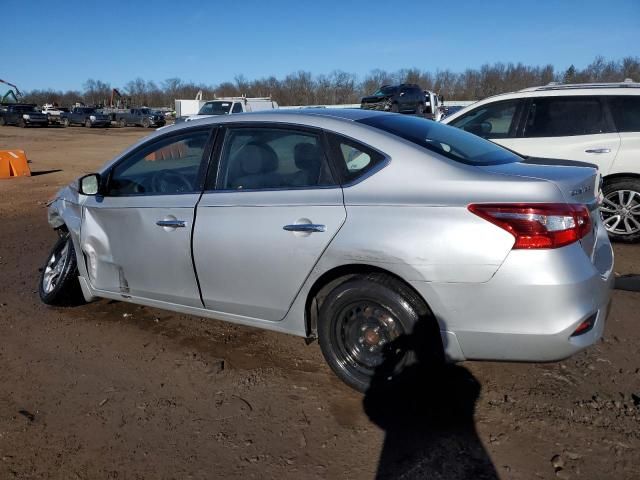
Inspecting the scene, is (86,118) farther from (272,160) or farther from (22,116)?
(272,160)

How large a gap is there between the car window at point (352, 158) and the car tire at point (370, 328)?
23.3 inches

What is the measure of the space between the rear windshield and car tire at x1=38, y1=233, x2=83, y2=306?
110 inches

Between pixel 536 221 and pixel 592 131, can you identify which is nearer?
pixel 536 221

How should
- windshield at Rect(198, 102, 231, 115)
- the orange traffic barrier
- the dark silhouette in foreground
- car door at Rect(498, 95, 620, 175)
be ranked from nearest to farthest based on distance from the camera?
the dark silhouette in foreground → car door at Rect(498, 95, 620, 175) → the orange traffic barrier → windshield at Rect(198, 102, 231, 115)

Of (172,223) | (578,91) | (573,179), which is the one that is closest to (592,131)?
(578,91)

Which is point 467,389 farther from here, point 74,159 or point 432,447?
point 74,159

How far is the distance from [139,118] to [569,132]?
45.3 metres

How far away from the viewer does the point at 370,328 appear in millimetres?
3131

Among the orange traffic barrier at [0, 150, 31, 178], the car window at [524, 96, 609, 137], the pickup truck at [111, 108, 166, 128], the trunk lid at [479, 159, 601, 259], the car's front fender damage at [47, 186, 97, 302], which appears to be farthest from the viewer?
the pickup truck at [111, 108, 166, 128]

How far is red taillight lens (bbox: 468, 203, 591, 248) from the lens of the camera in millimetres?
2607

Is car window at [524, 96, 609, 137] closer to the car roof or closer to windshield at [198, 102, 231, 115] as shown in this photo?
the car roof

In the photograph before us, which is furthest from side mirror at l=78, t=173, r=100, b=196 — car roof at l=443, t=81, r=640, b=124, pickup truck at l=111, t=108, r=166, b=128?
pickup truck at l=111, t=108, r=166, b=128

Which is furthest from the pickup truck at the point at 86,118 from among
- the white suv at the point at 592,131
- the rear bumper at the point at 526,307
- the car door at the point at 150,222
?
the rear bumper at the point at 526,307

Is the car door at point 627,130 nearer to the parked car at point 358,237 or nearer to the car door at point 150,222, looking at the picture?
the parked car at point 358,237
